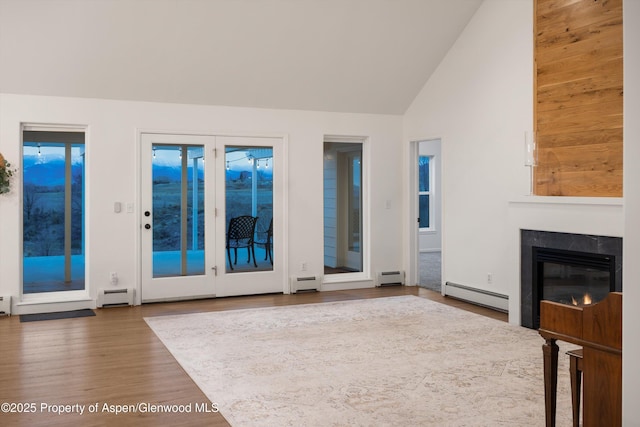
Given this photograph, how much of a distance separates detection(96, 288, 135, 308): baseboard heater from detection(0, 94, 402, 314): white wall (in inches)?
4.2

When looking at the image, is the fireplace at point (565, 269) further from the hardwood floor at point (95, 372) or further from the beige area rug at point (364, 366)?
the hardwood floor at point (95, 372)

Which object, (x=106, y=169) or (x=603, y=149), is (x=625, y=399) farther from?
(x=106, y=169)

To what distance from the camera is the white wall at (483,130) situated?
21.6ft

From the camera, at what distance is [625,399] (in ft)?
6.51

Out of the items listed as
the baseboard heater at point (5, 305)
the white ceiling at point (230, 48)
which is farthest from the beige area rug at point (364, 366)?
the white ceiling at point (230, 48)

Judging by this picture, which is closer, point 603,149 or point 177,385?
point 177,385

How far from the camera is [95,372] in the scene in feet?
14.9

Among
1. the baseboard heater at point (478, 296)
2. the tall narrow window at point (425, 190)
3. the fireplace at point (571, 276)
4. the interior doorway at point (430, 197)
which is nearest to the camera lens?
the fireplace at point (571, 276)

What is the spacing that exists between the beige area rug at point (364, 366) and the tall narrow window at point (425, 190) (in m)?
6.36

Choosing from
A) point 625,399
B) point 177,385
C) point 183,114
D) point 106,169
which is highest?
point 183,114

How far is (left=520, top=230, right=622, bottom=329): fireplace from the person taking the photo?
521 cm

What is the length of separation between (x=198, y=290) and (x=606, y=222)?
455 centimetres

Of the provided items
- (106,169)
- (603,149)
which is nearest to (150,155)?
(106,169)

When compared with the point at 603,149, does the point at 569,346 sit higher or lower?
lower
